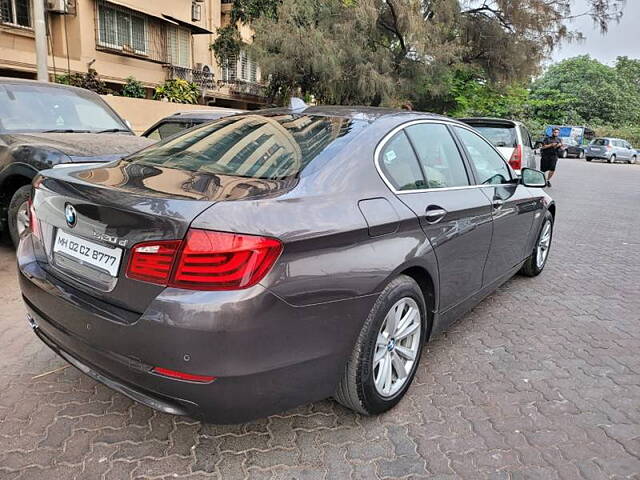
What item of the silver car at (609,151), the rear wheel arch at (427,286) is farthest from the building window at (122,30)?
the silver car at (609,151)

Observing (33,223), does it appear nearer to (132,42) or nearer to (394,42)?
(132,42)

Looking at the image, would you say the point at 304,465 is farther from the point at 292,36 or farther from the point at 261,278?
the point at 292,36

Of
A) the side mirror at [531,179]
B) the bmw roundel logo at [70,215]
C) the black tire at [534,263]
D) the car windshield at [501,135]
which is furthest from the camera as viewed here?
the car windshield at [501,135]

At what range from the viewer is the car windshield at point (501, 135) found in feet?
32.1

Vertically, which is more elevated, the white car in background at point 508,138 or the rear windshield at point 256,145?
the rear windshield at point 256,145

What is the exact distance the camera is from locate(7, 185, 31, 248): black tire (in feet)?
15.3

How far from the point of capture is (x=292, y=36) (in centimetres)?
1808

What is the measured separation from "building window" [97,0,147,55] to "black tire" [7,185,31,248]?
1370 cm

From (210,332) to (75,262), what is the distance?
0.82 metres

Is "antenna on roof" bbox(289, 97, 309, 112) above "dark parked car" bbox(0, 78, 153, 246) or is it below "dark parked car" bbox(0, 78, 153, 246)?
above

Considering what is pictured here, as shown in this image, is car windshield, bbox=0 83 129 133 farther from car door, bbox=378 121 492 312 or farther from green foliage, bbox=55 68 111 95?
green foliage, bbox=55 68 111 95

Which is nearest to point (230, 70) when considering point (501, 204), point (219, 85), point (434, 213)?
point (219, 85)

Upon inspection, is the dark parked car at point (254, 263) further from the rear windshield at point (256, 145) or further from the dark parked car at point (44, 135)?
the dark parked car at point (44, 135)

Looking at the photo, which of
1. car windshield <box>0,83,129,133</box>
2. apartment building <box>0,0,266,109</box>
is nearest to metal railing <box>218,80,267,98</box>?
apartment building <box>0,0,266,109</box>
